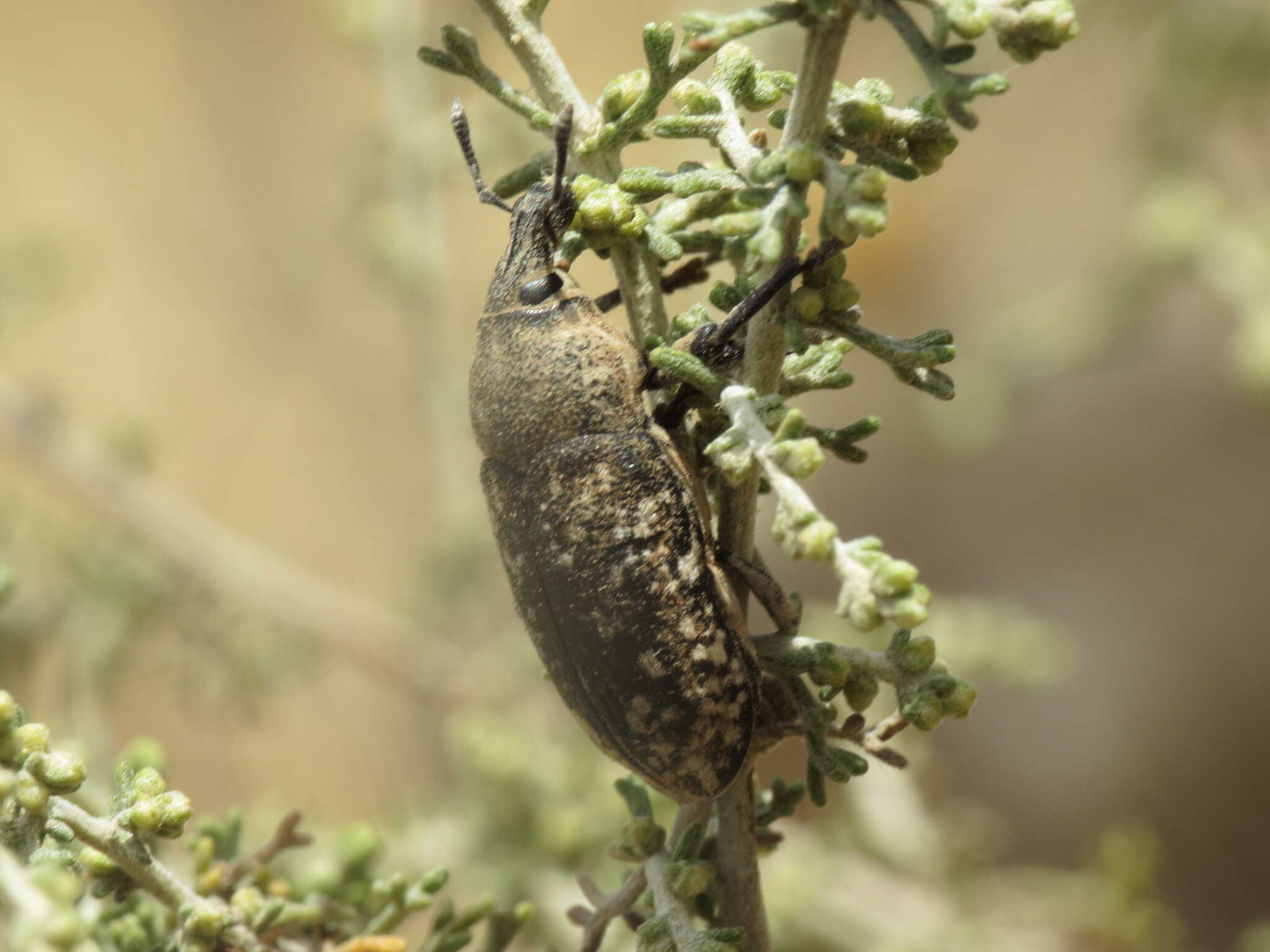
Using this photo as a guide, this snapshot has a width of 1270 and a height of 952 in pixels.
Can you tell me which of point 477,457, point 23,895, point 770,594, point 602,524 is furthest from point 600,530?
point 477,457

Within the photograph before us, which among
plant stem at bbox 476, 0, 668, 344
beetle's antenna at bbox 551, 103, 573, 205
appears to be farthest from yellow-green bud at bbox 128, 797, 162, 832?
beetle's antenna at bbox 551, 103, 573, 205

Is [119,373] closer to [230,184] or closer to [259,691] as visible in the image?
Answer: [230,184]

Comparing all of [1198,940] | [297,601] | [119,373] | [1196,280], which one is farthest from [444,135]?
[1198,940]

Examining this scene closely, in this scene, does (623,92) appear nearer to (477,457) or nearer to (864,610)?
(864,610)

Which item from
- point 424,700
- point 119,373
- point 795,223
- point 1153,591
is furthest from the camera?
point 119,373

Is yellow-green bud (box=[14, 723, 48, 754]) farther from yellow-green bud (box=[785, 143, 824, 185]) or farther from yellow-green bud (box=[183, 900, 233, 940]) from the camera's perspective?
yellow-green bud (box=[785, 143, 824, 185])

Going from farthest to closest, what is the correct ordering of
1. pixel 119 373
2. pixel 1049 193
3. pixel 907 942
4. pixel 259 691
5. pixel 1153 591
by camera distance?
1. pixel 1049 193
2. pixel 119 373
3. pixel 1153 591
4. pixel 259 691
5. pixel 907 942

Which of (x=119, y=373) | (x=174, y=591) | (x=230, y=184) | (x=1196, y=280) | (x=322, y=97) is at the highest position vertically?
(x=322, y=97)
